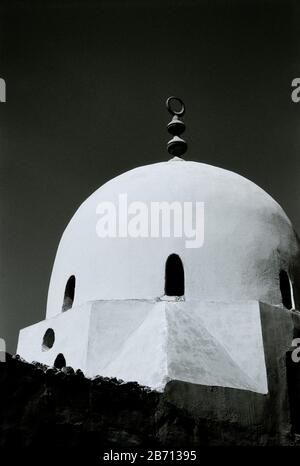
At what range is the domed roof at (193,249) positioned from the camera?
10391 millimetres

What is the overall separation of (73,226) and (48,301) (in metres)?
1.45

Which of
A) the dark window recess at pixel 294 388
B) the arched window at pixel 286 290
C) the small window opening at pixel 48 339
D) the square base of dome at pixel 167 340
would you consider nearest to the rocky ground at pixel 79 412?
the square base of dome at pixel 167 340

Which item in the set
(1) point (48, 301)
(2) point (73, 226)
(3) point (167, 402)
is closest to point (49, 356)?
(1) point (48, 301)

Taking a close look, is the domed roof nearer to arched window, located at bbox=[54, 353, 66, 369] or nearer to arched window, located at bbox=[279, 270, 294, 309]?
arched window, located at bbox=[279, 270, 294, 309]

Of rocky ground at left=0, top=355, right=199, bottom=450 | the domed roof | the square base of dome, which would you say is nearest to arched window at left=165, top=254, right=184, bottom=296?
the domed roof

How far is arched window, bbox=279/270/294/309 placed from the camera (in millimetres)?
10875

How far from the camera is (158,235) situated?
10.6 meters

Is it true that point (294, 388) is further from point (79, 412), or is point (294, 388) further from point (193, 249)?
point (79, 412)

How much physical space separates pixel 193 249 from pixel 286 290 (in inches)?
69.7

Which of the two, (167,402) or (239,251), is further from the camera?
(239,251)

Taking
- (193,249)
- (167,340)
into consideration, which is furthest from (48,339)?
(167,340)

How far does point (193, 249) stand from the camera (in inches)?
413
